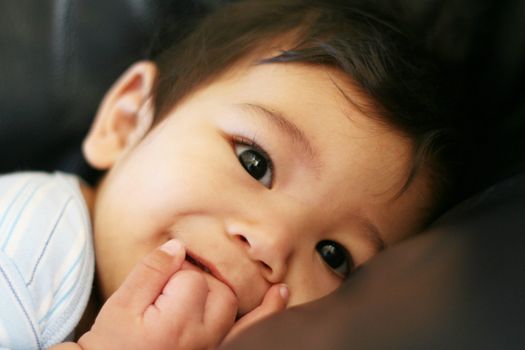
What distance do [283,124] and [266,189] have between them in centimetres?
9

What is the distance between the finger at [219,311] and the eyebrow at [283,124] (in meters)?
0.21

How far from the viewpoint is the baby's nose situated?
811 millimetres

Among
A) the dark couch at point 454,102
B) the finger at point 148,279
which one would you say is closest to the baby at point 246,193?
the finger at point 148,279

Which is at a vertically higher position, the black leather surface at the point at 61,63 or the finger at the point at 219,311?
the black leather surface at the point at 61,63

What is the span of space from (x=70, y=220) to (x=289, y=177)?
0.31 m

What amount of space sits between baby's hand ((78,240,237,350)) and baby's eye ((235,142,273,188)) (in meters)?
0.16

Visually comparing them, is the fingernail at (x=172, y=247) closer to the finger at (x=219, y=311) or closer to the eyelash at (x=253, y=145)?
the finger at (x=219, y=311)

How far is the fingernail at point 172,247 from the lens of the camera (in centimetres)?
80

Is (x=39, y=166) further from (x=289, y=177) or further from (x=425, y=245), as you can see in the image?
(x=425, y=245)

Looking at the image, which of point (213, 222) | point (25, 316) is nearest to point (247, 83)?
point (213, 222)

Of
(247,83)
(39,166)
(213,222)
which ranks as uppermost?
(247,83)

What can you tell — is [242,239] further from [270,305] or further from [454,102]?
[454,102]

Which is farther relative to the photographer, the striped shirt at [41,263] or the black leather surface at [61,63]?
the black leather surface at [61,63]

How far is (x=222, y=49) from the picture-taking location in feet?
3.44
